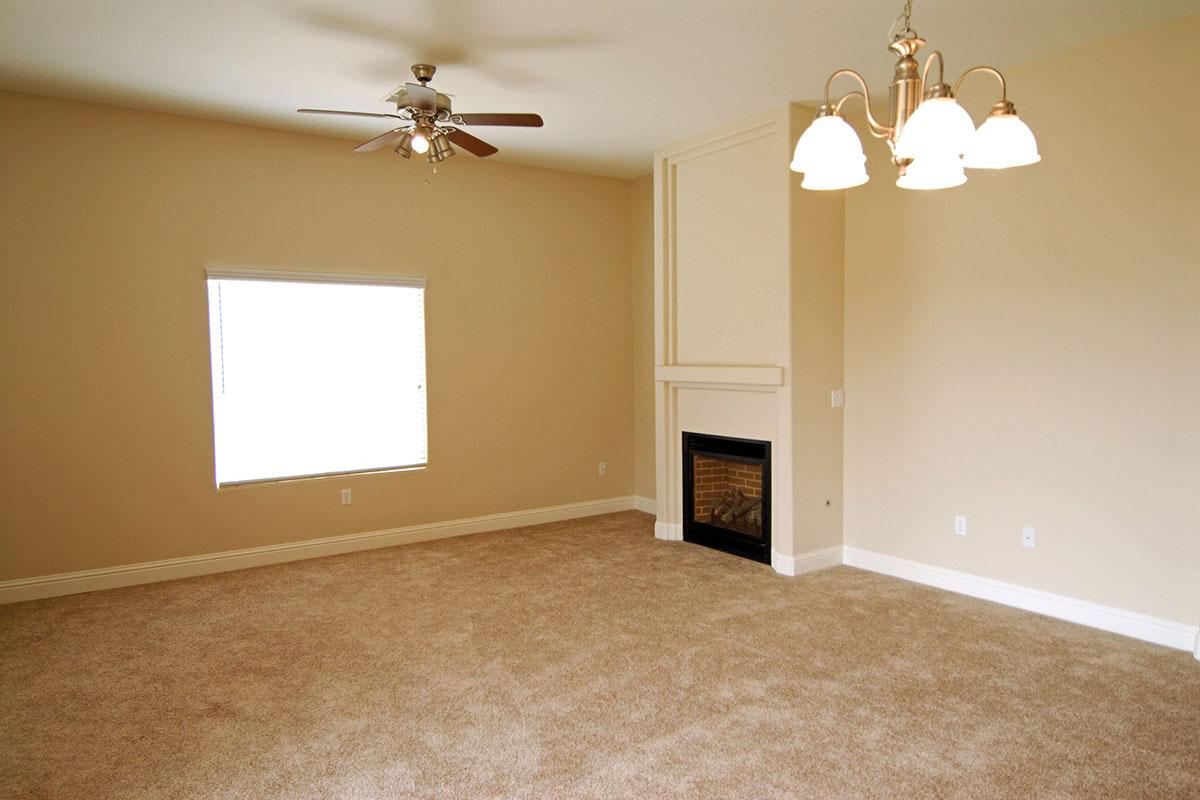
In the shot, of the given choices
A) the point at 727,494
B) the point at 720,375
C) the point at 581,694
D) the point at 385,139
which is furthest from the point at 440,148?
the point at 727,494

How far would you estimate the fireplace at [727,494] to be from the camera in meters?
5.10

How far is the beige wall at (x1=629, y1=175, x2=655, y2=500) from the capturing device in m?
6.68

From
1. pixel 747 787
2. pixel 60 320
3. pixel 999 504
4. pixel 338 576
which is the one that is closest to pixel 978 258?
Result: pixel 999 504

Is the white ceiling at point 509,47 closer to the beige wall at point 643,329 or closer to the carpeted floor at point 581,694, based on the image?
the beige wall at point 643,329

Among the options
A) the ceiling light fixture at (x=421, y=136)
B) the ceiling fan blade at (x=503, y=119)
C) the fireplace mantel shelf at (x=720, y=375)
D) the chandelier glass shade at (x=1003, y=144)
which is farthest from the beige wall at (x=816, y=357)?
the chandelier glass shade at (x=1003, y=144)

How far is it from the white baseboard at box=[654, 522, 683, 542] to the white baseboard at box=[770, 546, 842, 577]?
36.1 inches

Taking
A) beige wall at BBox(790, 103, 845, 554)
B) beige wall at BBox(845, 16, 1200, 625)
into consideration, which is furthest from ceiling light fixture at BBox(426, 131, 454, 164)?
beige wall at BBox(845, 16, 1200, 625)

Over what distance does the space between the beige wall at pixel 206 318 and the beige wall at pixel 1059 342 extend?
2716mm

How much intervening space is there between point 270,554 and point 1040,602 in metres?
4.85

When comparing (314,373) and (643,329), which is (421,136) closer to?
(314,373)

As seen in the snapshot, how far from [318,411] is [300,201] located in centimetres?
150

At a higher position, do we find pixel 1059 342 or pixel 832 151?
pixel 832 151

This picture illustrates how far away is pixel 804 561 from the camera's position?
4.85m

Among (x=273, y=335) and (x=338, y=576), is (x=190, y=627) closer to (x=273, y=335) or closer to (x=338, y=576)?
(x=338, y=576)
